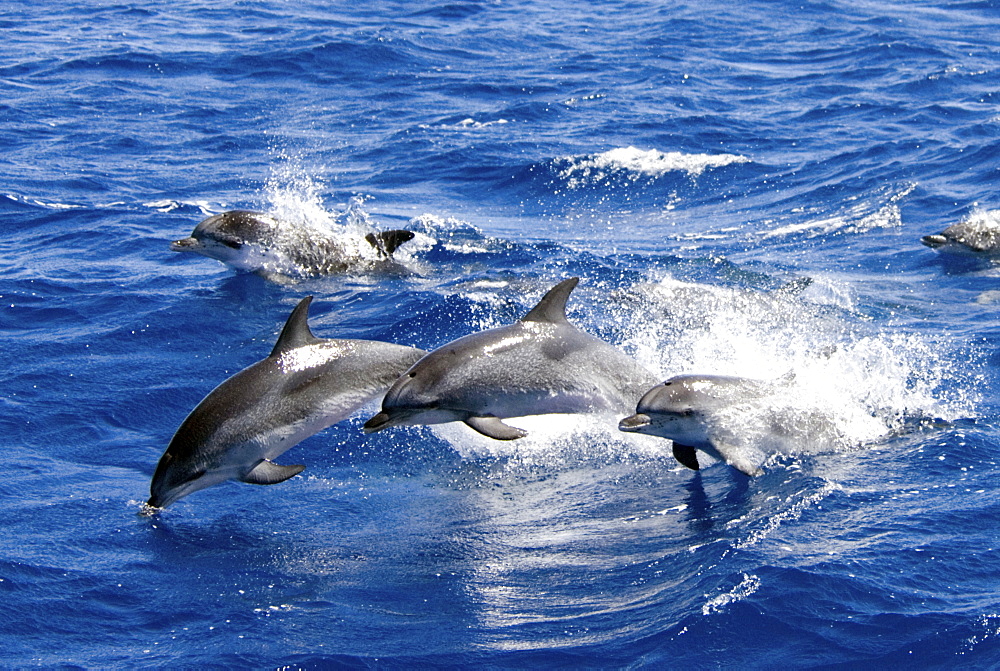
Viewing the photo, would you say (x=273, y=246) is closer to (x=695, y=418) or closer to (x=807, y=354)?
(x=807, y=354)

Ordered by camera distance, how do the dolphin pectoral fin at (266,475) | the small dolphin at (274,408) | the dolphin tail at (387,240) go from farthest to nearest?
the dolphin tail at (387,240) < the dolphin pectoral fin at (266,475) < the small dolphin at (274,408)

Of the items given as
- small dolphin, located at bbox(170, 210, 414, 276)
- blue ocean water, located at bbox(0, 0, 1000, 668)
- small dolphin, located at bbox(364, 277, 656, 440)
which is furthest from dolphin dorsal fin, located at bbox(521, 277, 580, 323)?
small dolphin, located at bbox(170, 210, 414, 276)

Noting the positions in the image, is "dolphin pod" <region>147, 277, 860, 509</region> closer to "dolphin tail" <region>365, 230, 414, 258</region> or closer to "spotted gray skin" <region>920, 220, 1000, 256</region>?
"dolphin tail" <region>365, 230, 414, 258</region>

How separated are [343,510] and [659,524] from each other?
7.14ft

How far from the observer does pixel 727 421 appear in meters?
7.93

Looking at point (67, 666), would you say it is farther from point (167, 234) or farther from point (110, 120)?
point (110, 120)

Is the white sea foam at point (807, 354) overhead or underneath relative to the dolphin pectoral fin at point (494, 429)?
underneath

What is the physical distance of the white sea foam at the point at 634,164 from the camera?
1806 centimetres

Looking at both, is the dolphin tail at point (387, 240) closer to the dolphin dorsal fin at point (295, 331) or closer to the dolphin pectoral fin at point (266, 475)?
the dolphin dorsal fin at point (295, 331)

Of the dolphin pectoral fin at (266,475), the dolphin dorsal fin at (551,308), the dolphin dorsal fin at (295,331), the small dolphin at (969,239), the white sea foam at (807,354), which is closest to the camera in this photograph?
the dolphin pectoral fin at (266,475)

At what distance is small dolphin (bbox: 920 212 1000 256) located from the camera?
14.0 meters

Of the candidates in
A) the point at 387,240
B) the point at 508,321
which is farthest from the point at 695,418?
the point at 387,240

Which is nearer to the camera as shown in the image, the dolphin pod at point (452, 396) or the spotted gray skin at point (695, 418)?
the dolphin pod at point (452, 396)

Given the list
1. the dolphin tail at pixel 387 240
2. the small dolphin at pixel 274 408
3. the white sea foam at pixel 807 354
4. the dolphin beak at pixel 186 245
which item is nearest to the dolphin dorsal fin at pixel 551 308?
the small dolphin at pixel 274 408
